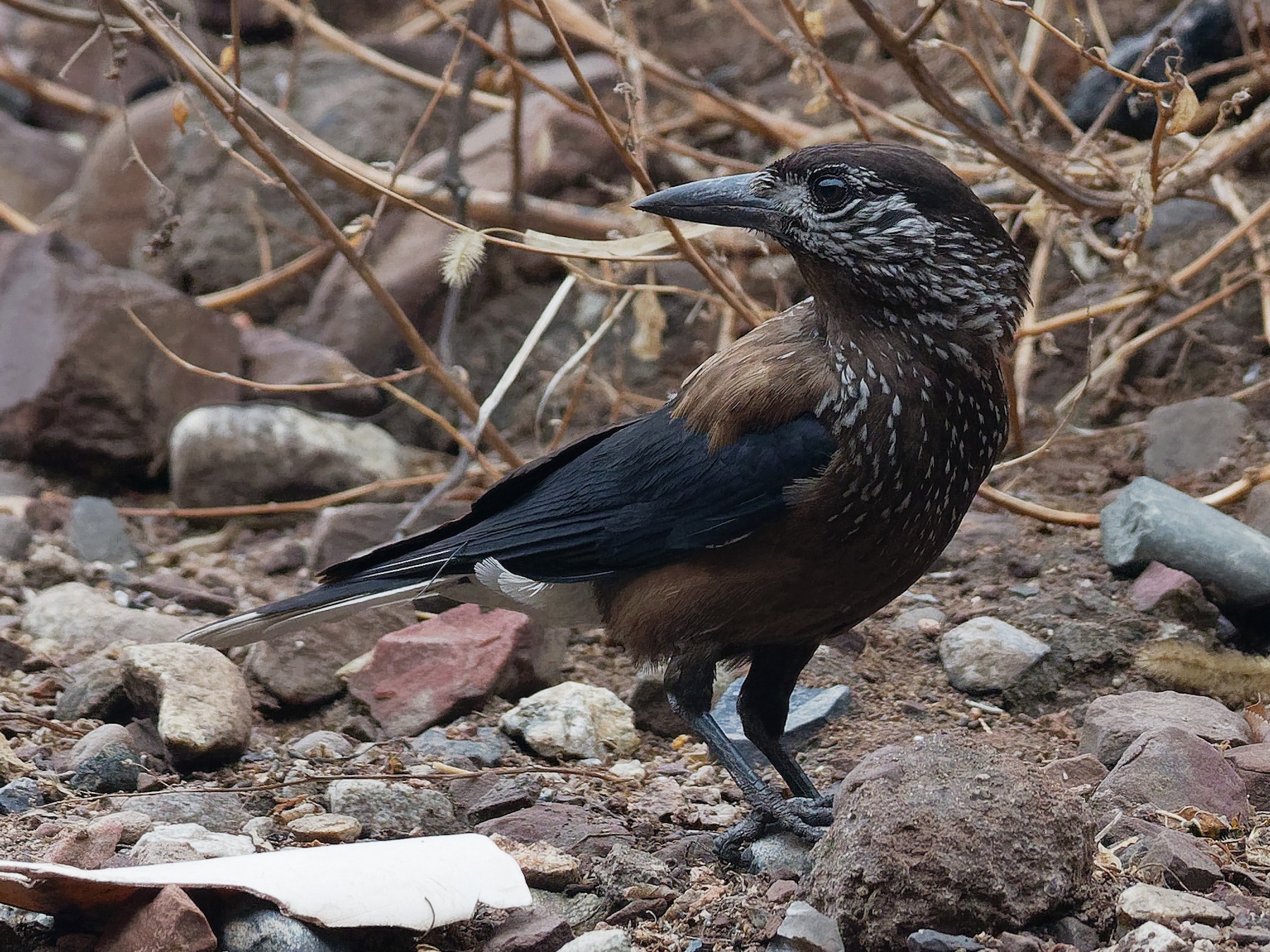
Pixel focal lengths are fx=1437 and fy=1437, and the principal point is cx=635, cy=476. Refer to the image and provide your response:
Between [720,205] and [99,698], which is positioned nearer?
[720,205]

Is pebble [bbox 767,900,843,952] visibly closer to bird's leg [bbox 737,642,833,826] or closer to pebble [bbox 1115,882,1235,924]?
pebble [bbox 1115,882,1235,924]

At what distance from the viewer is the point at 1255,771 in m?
3.14

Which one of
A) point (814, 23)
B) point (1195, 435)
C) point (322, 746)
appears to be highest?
point (814, 23)

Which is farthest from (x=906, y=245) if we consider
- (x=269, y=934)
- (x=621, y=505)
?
(x=269, y=934)

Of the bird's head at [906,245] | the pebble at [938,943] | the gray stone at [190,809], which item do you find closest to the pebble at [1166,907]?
the pebble at [938,943]

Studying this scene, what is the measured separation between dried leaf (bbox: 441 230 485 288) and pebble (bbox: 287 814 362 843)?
1.32m

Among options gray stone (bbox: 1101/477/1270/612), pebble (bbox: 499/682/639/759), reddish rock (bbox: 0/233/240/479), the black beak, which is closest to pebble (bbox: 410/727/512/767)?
pebble (bbox: 499/682/639/759)

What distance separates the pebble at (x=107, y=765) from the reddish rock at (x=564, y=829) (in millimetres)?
864

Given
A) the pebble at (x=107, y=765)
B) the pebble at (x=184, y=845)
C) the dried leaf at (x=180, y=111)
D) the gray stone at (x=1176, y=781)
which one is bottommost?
the pebble at (x=107, y=765)

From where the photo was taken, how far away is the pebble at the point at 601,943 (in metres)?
2.54

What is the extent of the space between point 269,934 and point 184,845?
18.4 inches

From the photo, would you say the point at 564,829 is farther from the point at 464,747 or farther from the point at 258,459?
the point at 258,459

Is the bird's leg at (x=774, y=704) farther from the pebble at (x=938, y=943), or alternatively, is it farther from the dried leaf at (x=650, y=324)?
the dried leaf at (x=650, y=324)

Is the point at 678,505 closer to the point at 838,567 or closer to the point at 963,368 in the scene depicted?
the point at 838,567
